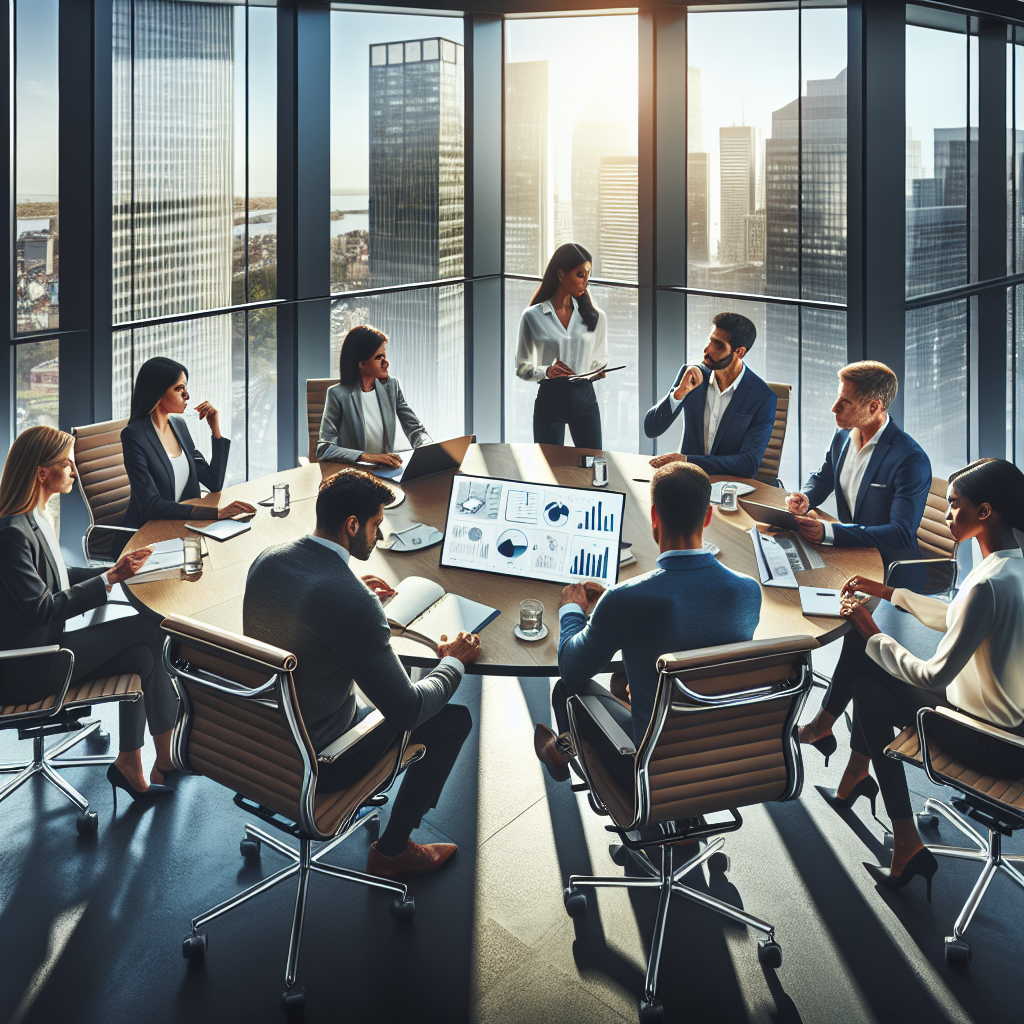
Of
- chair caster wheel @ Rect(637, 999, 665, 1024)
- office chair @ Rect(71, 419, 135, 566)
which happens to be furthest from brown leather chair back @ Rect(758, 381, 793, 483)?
office chair @ Rect(71, 419, 135, 566)

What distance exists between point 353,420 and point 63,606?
2.03 meters

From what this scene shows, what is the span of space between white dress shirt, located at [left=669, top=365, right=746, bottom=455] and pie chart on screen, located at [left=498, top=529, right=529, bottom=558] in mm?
1748

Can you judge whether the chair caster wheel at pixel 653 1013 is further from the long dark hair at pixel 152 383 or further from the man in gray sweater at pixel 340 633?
the long dark hair at pixel 152 383

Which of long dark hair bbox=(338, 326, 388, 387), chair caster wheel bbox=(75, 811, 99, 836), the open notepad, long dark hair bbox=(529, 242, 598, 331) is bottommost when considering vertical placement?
chair caster wheel bbox=(75, 811, 99, 836)

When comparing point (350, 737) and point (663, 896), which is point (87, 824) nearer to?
point (350, 737)

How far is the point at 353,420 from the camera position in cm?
502

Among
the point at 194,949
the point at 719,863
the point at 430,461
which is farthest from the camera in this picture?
the point at 430,461

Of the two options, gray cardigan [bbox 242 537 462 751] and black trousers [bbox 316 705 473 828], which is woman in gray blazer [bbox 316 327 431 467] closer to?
black trousers [bbox 316 705 473 828]

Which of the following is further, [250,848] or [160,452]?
[160,452]

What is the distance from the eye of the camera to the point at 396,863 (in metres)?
3.19

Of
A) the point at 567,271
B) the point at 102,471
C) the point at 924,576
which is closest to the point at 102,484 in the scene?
the point at 102,471

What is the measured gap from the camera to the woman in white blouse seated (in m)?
2.74

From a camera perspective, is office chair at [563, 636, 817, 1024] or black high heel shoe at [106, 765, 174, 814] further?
black high heel shoe at [106, 765, 174, 814]

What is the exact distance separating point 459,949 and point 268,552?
1288 millimetres
